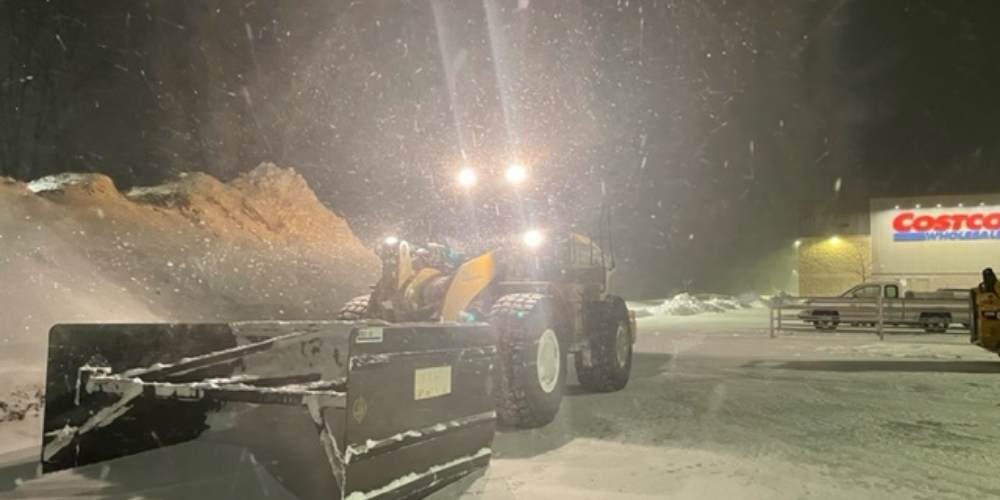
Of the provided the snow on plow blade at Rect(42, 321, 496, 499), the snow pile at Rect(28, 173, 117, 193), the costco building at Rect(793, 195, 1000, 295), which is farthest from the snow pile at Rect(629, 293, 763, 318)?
the snow on plow blade at Rect(42, 321, 496, 499)

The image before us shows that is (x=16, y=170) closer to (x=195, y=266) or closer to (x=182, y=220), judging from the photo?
(x=182, y=220)

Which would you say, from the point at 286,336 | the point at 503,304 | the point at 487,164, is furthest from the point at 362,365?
the point at 487,164

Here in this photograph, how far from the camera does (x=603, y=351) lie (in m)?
11.0

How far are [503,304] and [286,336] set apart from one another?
242 cm

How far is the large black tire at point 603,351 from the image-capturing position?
11.0 meters

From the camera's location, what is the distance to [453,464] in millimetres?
5754

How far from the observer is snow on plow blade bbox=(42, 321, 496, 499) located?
489cm

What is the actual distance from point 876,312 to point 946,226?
70.6ft

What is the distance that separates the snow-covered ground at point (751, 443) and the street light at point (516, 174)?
292cm

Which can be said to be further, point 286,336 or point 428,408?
point 286,336

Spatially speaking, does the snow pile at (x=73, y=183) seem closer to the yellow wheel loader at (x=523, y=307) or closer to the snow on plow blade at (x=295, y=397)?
the yellow wheel loader at (x=523, y=307)

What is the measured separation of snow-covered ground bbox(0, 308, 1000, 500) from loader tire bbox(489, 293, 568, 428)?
8.0 inches

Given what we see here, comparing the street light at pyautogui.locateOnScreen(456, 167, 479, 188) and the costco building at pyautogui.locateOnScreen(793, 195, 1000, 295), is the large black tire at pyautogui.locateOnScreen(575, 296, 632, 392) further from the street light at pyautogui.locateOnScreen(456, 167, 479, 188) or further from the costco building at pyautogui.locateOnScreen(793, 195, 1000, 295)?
the costco building at pyautogui.locateOnScreen(793, 195, 1000, 295)

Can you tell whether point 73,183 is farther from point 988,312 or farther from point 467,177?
point 988,312
